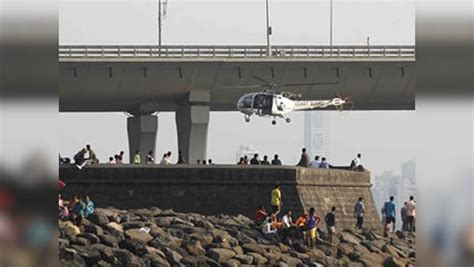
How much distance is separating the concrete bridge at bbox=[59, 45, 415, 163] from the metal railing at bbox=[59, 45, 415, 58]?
51 mm

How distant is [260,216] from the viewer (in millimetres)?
35594

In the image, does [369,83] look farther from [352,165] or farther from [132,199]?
[132,199]

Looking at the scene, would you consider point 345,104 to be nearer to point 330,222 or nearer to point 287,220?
point 330,222

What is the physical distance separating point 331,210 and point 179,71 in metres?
25.5

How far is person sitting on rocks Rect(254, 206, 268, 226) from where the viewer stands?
1389 inches

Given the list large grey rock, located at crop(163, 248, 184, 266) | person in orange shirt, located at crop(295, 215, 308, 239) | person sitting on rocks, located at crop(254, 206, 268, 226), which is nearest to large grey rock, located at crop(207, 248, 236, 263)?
large grey rock, located at crop(163, 248, 184, 266)

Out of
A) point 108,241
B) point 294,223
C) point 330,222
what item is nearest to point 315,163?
point 330,222

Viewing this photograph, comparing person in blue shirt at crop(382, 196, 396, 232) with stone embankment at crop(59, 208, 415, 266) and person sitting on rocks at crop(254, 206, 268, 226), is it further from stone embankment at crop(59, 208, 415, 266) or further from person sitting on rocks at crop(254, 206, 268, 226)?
person sitting on rocks at crop(254, 206, 268, 226)

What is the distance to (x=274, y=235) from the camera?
34625 mm

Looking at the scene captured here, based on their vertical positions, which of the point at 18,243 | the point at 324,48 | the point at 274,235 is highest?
the point at 324,48

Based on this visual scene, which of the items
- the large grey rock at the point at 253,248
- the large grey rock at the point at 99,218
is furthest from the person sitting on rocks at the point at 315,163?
the large grey rock at the point at 99,218

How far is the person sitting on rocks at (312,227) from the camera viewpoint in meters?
34.6

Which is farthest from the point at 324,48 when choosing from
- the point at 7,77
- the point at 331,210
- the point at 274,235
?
the point at 7,77

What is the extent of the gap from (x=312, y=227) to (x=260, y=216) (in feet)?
5.28
